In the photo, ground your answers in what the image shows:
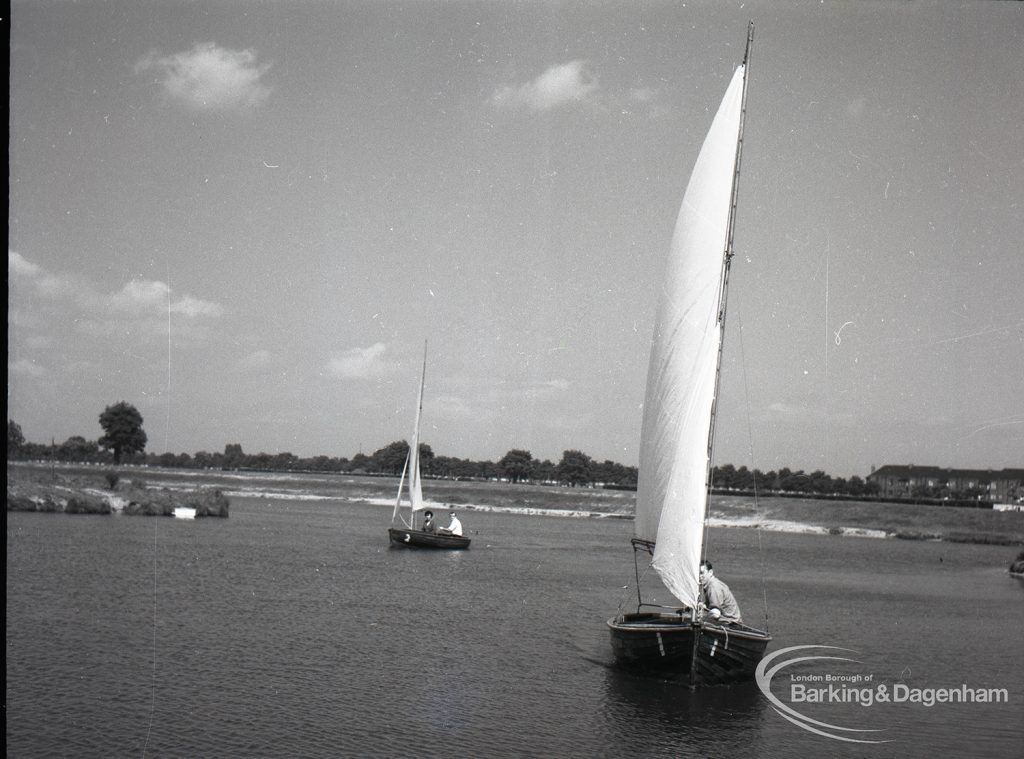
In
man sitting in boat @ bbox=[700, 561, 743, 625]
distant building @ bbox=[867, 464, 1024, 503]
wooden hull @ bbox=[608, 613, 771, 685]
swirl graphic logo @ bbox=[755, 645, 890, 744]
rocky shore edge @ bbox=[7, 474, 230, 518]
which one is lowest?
rocky shore edge @ bbox=[7, 474, 230, 518]

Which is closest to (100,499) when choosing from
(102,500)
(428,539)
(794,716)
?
(102,500)

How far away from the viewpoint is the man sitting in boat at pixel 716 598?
2120 centimetres

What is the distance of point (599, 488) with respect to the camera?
12375 cm

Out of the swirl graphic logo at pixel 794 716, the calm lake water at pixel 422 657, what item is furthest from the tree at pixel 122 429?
the swirl graphic logo at pixel 794 716

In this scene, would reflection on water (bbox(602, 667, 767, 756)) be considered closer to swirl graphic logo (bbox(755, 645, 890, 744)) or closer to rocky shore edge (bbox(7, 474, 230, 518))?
swirl graphic logo (bbox(755, 645, 890, 744))

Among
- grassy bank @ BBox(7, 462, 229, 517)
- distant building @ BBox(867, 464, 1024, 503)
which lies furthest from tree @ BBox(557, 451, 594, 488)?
grassy bank @ BBox(7, 462, 229, 517)

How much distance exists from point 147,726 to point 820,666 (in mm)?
17637

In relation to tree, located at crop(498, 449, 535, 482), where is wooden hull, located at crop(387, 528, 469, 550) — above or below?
below

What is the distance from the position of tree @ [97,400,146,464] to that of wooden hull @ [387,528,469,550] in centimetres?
10109

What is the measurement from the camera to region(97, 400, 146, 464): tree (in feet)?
460

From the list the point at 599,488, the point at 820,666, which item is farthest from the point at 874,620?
the point at 599,488

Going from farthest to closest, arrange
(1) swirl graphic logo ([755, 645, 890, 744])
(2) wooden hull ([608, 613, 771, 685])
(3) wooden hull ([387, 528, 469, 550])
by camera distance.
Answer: (3) wooden hull ([387, 528, 469, 550]) < (2) wooden hull ([608, 613, 771, 685]) < (1) swirl graphic logo ([755, 645, 890, 744])

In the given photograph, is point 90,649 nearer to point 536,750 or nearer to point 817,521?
point 536,750

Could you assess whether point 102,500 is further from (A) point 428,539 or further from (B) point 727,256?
(B) point 727,256
